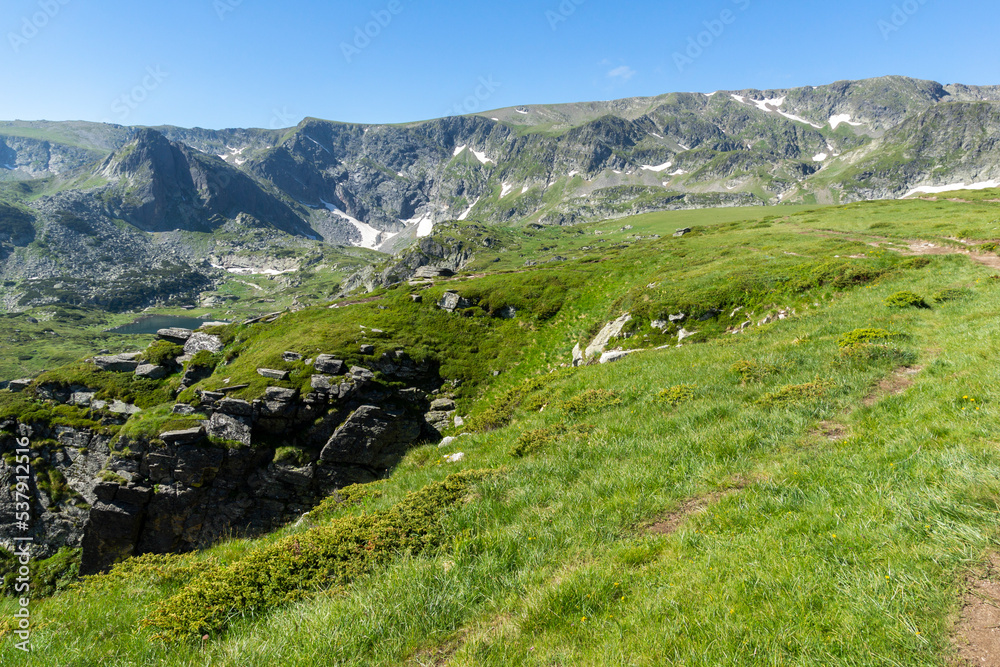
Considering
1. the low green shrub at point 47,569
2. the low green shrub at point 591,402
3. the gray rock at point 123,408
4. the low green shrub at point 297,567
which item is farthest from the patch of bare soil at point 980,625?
the gray rock at point 123,408

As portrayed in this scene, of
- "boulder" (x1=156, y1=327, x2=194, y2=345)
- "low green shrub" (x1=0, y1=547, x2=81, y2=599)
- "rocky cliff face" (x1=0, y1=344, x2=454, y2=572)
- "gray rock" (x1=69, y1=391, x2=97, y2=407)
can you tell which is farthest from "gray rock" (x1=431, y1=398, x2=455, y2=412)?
"boulder" (x1=156, y1=327, x2=194, y2=345)

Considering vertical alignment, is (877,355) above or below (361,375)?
above

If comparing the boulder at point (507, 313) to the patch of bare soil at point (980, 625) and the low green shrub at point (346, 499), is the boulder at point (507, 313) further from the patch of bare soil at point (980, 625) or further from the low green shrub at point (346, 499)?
the patch of bare soil at point (980, 625)

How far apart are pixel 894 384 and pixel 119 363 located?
2089 inches

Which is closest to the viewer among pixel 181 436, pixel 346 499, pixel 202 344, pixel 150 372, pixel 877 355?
pixel 346 499

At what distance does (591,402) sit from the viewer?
15617mm

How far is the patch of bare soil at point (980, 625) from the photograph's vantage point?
157 inches

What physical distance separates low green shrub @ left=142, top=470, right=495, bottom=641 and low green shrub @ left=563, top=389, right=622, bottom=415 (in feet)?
24.2

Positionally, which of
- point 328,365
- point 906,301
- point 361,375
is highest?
point 906,301

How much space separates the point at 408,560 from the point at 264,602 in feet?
7.67

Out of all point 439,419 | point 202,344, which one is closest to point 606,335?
point 439,419

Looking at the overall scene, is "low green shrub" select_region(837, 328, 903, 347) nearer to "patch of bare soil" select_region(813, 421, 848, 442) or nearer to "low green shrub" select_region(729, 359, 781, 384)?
"low green shrub" select_region(729, 359, 781, 384)

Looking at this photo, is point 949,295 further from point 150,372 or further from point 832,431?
point 150,372

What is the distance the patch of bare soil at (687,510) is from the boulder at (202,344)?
143 feet
